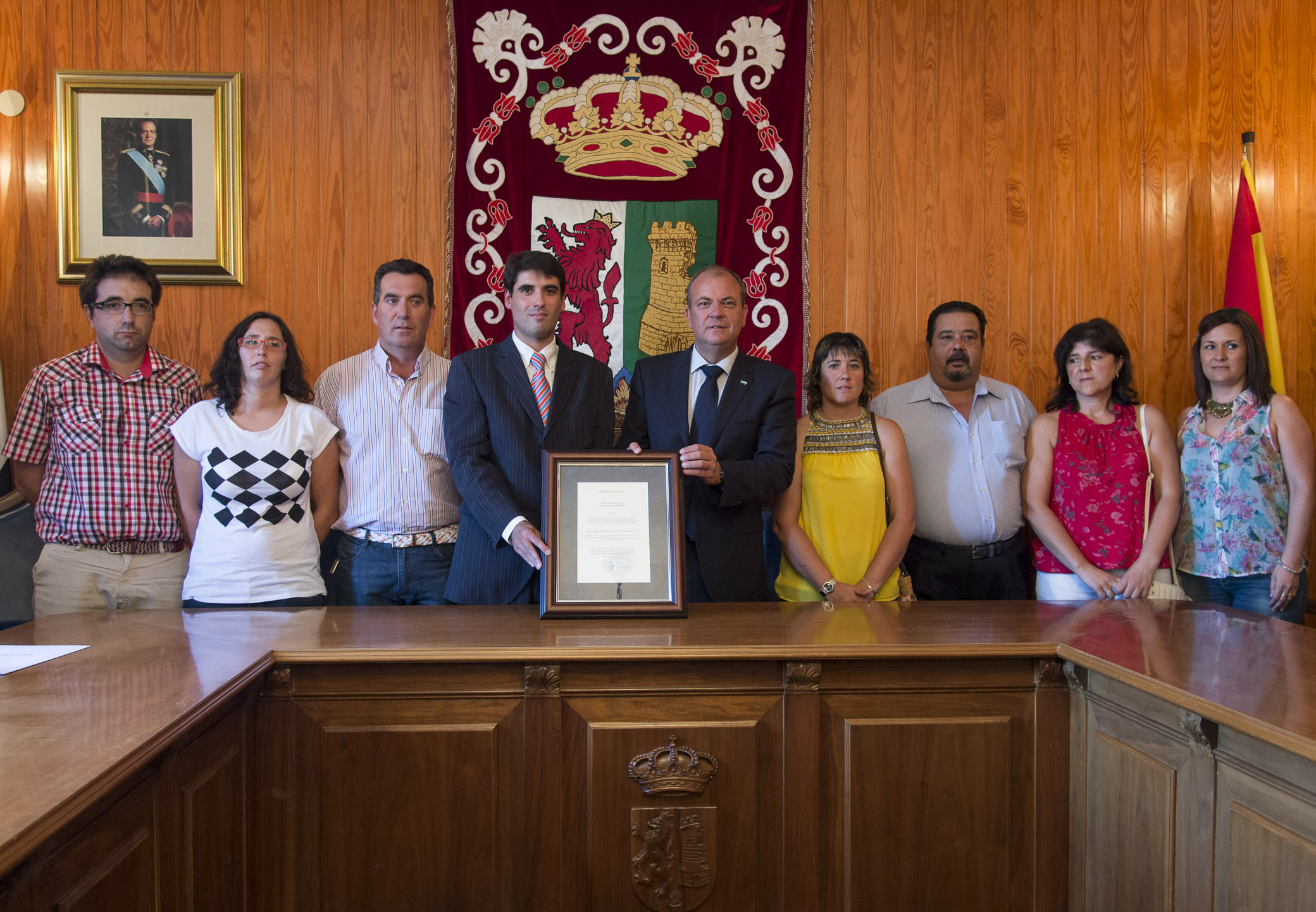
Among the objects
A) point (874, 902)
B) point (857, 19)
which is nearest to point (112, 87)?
point (857, 19)

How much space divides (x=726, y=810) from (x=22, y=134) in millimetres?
3458

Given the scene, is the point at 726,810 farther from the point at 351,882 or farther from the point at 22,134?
the point at 22,134

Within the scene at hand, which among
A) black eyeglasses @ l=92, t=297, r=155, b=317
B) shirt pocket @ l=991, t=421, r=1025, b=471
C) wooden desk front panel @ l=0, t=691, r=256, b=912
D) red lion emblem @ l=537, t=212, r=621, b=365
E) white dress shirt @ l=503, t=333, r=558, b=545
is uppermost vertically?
red lion emblem @ l=537, t=212, r=621, b=365

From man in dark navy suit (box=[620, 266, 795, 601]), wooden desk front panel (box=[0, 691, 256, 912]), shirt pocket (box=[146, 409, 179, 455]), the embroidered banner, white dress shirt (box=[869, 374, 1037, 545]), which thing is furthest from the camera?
the embroidered banner

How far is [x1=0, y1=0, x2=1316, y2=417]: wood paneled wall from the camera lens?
10.5 ft

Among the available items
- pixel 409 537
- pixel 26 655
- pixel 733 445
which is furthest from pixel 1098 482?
pixel 26 655

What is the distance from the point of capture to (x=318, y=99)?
3.26m

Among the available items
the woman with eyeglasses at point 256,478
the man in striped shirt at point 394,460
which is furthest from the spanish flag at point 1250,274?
the woman with eyeglasses at point 256,478

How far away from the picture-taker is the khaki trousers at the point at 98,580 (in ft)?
8.13

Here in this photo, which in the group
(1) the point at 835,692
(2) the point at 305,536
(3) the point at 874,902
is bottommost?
(3) the point at 874,902

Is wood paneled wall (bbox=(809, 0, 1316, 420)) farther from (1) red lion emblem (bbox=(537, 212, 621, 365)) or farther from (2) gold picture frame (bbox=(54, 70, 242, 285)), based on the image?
(2) gold picture frame (bbox=(54, 70, 242, 285))

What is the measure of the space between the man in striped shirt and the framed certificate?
1.88ft

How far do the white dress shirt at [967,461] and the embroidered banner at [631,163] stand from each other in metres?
0.57

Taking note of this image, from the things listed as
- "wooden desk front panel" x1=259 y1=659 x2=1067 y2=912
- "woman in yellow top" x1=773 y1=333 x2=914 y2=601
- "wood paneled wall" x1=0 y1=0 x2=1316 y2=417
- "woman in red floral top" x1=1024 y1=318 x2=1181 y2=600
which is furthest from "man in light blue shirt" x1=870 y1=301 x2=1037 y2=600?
"wooden desk front panel" x1=259 y1=659 x2=1067 y2=912
